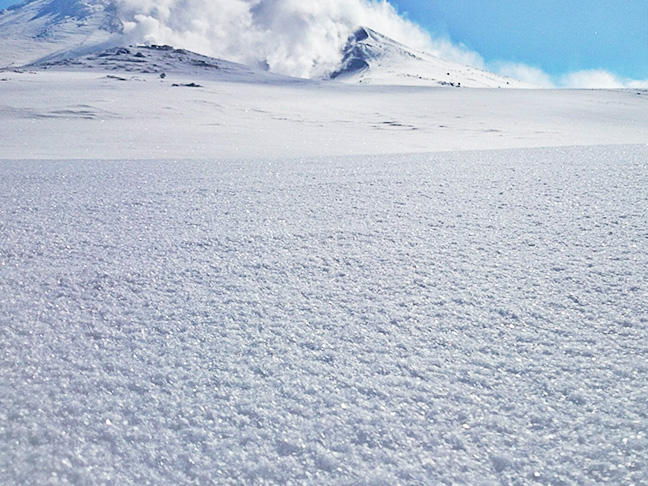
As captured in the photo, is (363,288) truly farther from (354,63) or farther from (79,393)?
(354,63)

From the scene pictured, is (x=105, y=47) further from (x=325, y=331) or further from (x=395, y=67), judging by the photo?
(x=325, y=331)

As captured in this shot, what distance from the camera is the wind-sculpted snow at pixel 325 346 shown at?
60 centimetres

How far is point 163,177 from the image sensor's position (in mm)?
2410

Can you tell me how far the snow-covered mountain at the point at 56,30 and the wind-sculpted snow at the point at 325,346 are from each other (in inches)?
2012

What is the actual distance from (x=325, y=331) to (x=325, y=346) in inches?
2.1

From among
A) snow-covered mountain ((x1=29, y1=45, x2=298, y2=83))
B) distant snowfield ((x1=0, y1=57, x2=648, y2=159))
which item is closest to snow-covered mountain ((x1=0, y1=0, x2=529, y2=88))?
snow-covered mountain ((x1=29, y1=45, x2=298, y2=83))

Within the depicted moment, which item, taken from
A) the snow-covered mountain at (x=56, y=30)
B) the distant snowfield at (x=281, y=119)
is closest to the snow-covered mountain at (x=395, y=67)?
the distant snowfield at (x=281, y=119)

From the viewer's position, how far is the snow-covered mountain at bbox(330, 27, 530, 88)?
3797cm

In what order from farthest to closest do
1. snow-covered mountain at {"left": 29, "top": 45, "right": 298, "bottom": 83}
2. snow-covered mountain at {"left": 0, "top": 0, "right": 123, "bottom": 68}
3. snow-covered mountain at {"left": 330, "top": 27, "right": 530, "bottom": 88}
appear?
snow-covered mountain at {"left": 0, "top": 0, "right": 123, "bottom": 68}, snow-covered mountain at {"left": 330, "top": 27, "right": 530, "bottom": 88}, snow-covered mountain at {"left": 29, "top": 45, "right": 298, "bottom": 83}

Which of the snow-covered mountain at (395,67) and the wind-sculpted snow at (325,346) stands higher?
the snow-covered mountain at (395,67)

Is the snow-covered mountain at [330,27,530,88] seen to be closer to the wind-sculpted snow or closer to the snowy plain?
the snowy plain

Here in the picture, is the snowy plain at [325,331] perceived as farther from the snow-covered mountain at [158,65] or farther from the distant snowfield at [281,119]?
the snow-covered mountain at [158,65]

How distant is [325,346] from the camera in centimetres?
84

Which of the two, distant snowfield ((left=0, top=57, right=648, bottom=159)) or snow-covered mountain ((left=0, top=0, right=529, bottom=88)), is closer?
distant snowfield ((left=0, top=57, right=648, bottom=159))
